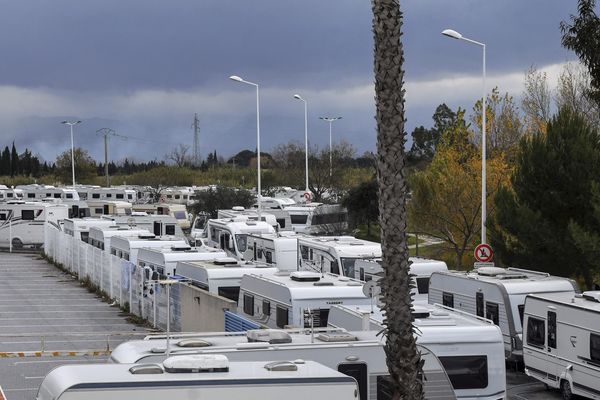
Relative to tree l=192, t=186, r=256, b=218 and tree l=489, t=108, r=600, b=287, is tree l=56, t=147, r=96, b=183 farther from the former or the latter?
tree l=489, t=108, r=600, b=287

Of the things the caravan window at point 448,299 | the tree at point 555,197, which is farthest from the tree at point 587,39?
the caravan window at point 448,299

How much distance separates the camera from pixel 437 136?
97.5 metres

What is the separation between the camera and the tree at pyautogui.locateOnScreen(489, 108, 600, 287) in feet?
98.1

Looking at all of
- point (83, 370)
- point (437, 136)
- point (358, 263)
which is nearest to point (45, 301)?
point (358, 263)

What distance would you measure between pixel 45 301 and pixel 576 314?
23611 mm

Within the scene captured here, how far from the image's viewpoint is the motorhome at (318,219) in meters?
56.3

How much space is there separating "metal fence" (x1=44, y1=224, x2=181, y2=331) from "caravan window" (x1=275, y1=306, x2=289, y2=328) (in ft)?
21.5

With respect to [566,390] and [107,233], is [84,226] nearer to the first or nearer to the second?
[107,233]

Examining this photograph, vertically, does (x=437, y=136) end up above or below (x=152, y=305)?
above

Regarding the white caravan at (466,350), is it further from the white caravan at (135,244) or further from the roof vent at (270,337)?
the white caravan at (135,244)

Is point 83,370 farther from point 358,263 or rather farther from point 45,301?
point 45,301

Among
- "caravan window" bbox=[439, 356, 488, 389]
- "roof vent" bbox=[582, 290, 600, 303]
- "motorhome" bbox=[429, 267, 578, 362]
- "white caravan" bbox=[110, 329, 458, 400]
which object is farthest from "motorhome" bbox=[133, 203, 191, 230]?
"white caravan" bbox=[110, 329, 458, 400]

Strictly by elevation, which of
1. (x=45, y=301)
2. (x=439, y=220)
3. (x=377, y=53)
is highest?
(x=377, y=53)

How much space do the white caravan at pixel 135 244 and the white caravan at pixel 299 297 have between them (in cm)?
1161
